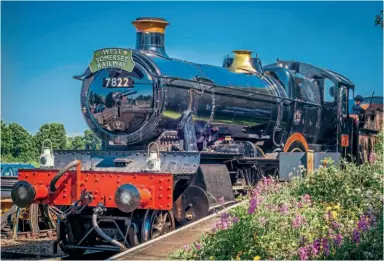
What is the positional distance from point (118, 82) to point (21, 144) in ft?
95.4

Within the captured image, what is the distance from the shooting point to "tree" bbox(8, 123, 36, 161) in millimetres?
39875

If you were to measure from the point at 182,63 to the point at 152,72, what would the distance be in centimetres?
121

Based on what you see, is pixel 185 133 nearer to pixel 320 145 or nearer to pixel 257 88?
pixel 257 88

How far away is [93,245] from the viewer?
12055 mm

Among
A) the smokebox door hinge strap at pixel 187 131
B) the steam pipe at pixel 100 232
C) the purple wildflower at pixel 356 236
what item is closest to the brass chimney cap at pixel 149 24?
the smokebox door hinge strap at pixel 187 131

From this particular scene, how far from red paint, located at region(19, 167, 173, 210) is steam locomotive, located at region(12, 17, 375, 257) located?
16 mm

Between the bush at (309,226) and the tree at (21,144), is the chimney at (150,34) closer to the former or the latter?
the bush at (309,226)

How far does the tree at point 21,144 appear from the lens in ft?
131

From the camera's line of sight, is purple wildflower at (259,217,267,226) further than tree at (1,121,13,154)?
No

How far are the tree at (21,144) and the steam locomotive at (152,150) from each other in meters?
26.7

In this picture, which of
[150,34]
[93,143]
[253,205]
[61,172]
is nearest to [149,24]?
[150,34]

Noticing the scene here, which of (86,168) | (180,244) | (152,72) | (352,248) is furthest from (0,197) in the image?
(352,248)

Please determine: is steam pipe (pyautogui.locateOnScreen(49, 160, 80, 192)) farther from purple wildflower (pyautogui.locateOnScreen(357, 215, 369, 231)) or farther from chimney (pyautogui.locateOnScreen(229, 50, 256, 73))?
purple wildflower (pyautogui.locateOnScreen(357, 215, 369, 231))

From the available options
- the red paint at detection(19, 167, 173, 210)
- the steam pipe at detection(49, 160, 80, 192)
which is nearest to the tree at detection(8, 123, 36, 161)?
the red paint at detection(19, 167, 173, 210)
